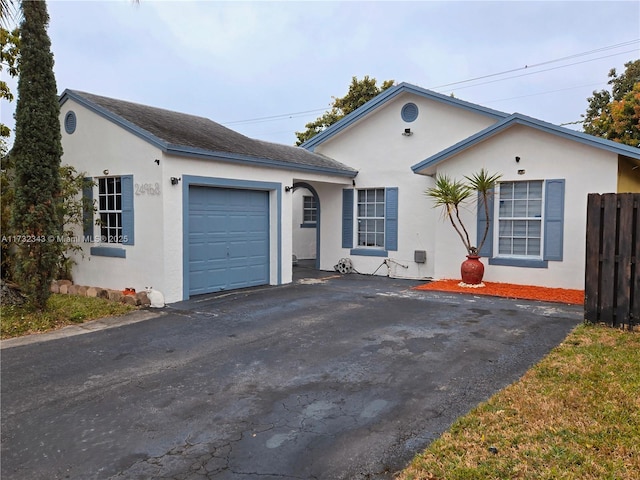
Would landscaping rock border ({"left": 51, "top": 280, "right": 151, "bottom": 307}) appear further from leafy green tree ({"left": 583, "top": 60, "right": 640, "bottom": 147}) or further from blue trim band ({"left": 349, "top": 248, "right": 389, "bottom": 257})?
leafy green tree ({"left": 583, "top": 60, "right": 640, "bottom": 147})

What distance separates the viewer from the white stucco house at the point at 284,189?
929 centimetres

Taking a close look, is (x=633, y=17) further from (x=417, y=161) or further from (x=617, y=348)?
(x=617, y=348)

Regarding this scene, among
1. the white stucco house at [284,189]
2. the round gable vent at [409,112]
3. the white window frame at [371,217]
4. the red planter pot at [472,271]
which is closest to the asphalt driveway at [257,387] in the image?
the white stucco house at [284,189]

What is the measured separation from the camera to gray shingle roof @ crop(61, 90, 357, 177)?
31.1 feet

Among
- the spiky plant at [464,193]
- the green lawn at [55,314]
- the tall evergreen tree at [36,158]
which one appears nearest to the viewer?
the green lawn at [55,314]

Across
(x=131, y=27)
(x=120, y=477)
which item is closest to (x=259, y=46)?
(x=131, y=27)

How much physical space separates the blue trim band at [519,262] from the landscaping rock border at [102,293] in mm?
8017

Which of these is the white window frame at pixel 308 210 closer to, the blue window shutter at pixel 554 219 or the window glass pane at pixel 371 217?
the window glass pane at pixel 371 217

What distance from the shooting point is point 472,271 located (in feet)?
35.0

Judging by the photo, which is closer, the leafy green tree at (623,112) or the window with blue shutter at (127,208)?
the window with blue shutter at (127,208)

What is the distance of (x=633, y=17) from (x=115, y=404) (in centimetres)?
1813

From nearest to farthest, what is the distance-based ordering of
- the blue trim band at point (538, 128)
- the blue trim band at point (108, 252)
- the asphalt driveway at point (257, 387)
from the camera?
the asphalt driveway at point (257, 387), the blue trim band at point (538, 128), the blue trim band at point (108, 252)

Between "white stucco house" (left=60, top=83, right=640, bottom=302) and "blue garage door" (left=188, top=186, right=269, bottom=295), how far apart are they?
0.03 metres

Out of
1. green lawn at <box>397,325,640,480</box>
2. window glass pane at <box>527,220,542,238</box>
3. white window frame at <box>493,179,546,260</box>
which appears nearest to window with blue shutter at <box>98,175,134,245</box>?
green lawn at <box>397,325,640,480</box>
